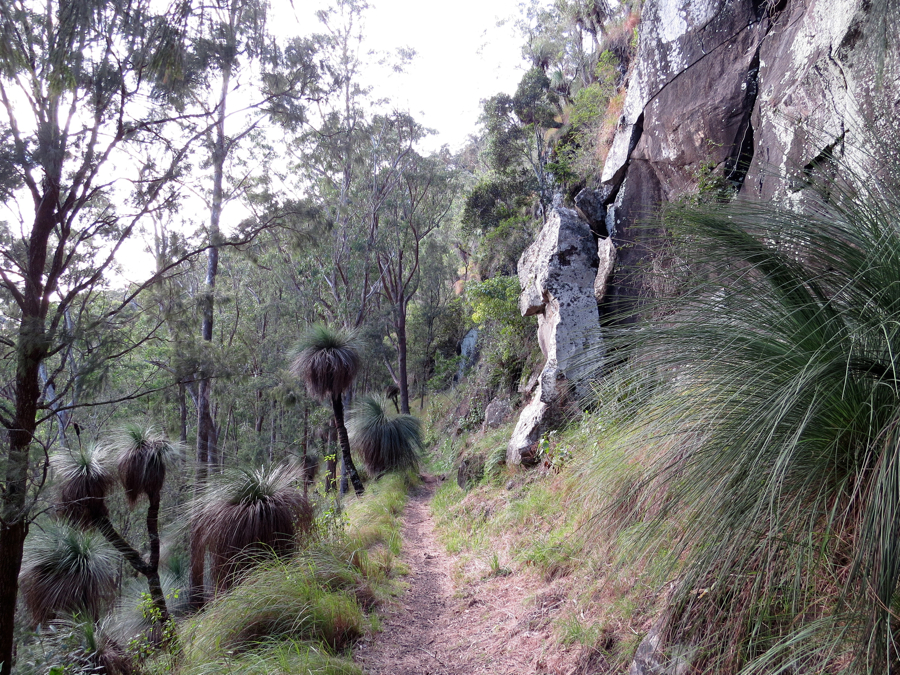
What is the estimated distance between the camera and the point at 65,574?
7094 mm

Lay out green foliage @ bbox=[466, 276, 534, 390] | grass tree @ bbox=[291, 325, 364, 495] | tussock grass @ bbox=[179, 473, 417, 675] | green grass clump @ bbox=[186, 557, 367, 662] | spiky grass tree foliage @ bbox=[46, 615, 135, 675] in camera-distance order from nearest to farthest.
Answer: tussock grass @ bbox=[179, 473, 417, 675] → green grass clump @ bbox=[186, 557, 367, 662] → spiky grass tree foliage @ bbox=[46, 615, 135, 675] → grass tree @ bbox=[291, 325, 364, 495] → green foliage @ bbox=[466, 276, 534, 390]

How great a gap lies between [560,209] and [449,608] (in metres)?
5.98

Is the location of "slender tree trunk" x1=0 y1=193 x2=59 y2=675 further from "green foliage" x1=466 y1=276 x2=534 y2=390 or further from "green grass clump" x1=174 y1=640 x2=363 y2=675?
"green foliage" x1=466 y1=276 x2=534 y2=390

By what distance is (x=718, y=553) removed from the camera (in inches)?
62.0

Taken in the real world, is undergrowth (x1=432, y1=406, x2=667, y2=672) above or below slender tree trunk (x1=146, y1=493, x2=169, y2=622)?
above

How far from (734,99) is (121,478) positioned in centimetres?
982

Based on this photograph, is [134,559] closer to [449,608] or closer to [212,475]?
[212,475]

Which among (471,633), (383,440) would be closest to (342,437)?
(383,440)

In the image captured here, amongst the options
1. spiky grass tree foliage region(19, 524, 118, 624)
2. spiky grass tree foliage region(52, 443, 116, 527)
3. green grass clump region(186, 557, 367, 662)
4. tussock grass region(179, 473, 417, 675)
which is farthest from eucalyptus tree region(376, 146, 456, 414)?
green grass clump region(186, 557, 367, 662)

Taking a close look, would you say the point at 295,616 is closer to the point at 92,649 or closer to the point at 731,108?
the point at 92,649

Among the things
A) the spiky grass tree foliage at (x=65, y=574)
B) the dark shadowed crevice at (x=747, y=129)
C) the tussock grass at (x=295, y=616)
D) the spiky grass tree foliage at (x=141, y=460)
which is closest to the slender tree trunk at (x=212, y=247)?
the spiky grass tree foliage at (x=141, y=460)

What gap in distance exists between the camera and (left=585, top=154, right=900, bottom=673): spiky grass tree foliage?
1.32 meters

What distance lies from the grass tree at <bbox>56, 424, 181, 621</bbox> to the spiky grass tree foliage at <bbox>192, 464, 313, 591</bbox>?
11.2ft

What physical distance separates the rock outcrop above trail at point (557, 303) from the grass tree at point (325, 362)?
436cm
